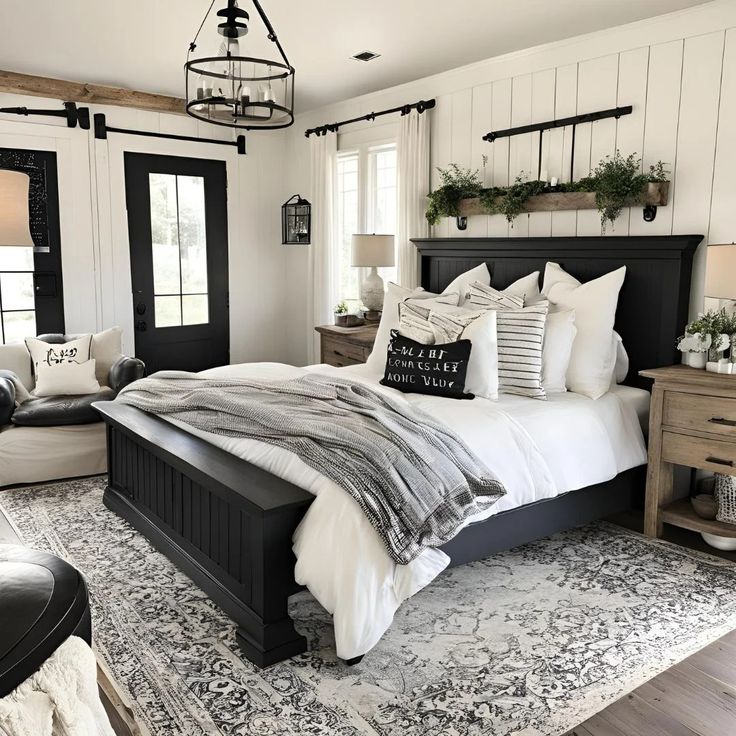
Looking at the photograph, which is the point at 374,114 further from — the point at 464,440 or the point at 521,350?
the point at 464,440

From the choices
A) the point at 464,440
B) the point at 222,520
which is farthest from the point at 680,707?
the point at 222,520

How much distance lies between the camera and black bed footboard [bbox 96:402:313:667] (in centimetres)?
247

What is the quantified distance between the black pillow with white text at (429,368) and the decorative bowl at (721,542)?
1.33 metres

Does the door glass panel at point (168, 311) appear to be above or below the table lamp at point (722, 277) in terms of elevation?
below

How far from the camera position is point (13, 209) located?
2.24 m

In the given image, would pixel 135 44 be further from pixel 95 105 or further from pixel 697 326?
pixel 697 326

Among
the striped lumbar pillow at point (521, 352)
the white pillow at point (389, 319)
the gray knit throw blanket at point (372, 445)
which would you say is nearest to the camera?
the gray knit throw blanket at point (372, 445)

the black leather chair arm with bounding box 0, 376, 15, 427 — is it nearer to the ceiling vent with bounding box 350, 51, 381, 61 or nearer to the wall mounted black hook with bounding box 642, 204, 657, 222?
the ceiling vent with bounding box 350, 51, 381, 61

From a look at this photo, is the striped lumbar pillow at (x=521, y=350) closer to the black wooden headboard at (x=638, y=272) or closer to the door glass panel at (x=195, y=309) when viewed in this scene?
the black wooden headboard at (x=638, y=272)

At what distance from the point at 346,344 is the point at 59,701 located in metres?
4.32

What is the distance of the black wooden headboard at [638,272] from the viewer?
12.3 feet

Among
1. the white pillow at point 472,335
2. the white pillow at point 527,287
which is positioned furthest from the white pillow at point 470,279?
→ the white pillow at point 472,335

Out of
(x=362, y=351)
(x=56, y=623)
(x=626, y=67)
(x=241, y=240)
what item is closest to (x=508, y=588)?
(x=56, y=623)

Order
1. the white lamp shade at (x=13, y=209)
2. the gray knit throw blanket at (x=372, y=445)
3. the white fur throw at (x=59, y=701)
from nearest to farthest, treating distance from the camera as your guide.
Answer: the white fur throw at (x=59, y=701) → the white lamp shade at (x=13, y=209) → the gray knit throw blanket at (x=372, y=445)
